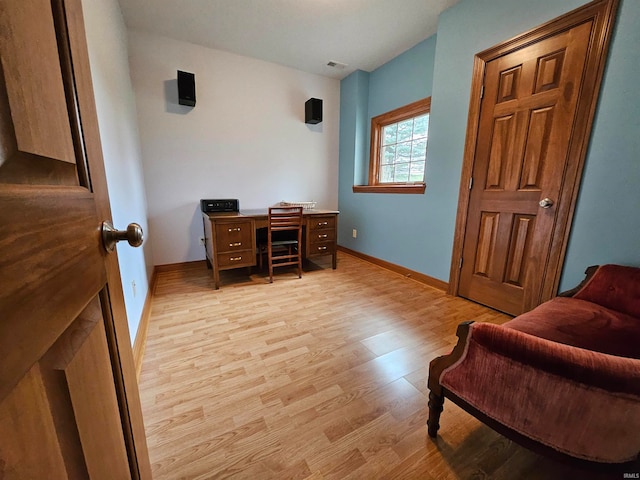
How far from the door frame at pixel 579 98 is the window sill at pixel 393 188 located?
0.66 metres

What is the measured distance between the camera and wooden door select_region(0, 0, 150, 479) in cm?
25

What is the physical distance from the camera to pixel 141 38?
2605 mm

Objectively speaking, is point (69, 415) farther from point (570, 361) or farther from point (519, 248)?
point (519, 248)

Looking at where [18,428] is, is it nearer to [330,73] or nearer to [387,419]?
[387,419]

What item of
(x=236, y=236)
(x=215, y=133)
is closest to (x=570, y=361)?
(x=236, y=236)

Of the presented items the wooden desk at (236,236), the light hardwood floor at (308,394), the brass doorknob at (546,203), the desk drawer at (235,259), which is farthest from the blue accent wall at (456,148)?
the desk drawer at (235,259)

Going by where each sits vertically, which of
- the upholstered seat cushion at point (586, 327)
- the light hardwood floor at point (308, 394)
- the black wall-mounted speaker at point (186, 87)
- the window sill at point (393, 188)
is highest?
the black wall-mounted speaker at point (186, 87)

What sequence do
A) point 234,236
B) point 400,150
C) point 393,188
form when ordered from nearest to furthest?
1. point 234,236
2. point 393,188
3. point 400,150

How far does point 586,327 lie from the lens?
120 cm

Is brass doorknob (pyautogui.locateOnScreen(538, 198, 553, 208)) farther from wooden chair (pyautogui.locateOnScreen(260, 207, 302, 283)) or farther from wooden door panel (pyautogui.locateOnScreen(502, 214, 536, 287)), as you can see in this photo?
wooden chair (pyautogui.locateOnScreen(260, 207, 302, 283))

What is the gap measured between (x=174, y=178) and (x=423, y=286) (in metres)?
3.08

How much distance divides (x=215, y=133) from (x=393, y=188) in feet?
7.42

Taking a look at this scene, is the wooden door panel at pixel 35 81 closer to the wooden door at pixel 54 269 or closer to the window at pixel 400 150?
the wooden door at pixel 54 269

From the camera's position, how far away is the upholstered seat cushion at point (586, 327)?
1.07m
